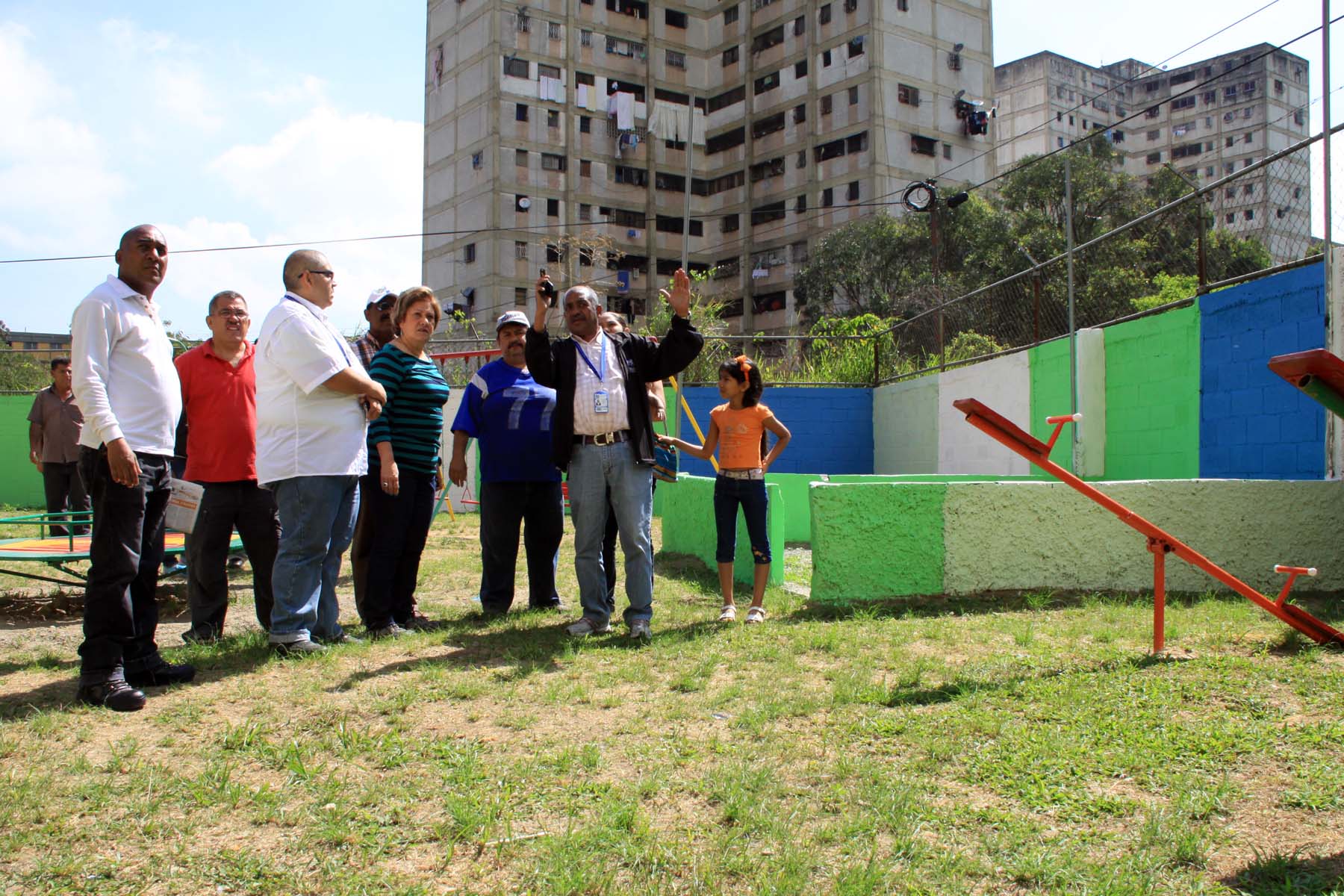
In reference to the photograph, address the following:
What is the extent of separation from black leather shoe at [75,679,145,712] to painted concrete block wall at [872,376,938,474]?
12793mm

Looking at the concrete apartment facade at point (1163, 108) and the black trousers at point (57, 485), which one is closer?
the black trousers at point (57, 485)

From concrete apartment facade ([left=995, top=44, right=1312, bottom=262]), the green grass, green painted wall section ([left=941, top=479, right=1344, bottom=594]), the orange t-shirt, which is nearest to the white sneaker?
the green grass

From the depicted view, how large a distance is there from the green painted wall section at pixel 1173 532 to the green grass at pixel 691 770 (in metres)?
1.60

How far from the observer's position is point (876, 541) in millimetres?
6211

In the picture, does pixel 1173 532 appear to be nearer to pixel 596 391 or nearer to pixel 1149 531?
pixel 1149 531

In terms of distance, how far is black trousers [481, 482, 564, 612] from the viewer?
573 cm

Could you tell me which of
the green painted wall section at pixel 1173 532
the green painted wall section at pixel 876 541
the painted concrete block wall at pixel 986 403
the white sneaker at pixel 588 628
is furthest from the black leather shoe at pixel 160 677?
the painted concrete block wall at pixel 986 403

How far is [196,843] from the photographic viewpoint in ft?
8.01

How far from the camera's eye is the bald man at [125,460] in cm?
361

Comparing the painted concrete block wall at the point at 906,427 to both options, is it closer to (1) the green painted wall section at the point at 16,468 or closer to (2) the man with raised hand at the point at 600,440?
(2) the man with raised hand at the point at 600,440

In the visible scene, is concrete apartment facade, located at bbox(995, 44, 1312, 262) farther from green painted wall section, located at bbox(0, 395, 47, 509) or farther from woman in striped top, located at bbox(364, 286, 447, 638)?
woman in striped top, located at bbox(364, 286, 447, 638)

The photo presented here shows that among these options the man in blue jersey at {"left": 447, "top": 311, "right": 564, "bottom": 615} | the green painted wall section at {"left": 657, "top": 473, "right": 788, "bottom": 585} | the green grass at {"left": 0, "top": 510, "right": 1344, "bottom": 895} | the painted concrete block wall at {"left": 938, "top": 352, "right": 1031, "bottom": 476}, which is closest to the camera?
the green grass at {"left": 0, "top": 510, "right": 1344, "bottom": 895}

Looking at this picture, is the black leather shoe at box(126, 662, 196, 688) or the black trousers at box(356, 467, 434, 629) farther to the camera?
the black trousers at box(356, 467, 434, 629)

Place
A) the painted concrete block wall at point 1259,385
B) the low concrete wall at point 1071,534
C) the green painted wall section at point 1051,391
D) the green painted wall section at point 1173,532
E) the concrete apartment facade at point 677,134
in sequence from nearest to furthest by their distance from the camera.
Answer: the low concrete wall at point 1071,534 < the green painted wall section at point 1173,532 < the painted concrete block wall at point 1259,385 < the green painted wall section at point 1051,391 < the concrete apartment facade at point 677,134
